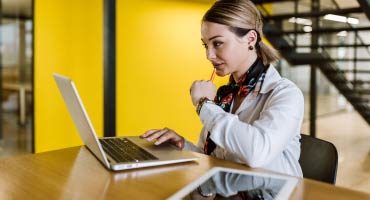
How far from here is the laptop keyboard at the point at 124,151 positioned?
105 centimetres

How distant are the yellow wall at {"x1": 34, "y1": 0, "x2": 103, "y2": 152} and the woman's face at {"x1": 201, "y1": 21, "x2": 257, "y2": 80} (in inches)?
75.8

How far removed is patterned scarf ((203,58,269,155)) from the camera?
1.33 meters

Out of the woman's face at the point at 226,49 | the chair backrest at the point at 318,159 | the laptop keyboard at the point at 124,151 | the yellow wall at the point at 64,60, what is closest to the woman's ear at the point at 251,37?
the woman's face at the point at 226,49

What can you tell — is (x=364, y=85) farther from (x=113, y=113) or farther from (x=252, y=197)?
(x=252, y=197)

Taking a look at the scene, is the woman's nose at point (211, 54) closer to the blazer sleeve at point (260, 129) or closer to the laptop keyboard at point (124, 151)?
the blazer sleeve at point (260, 129)

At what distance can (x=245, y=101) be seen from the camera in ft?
4.34

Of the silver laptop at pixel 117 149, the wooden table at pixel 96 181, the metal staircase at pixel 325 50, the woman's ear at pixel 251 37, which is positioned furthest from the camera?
the metal staircase at pixel 325 50

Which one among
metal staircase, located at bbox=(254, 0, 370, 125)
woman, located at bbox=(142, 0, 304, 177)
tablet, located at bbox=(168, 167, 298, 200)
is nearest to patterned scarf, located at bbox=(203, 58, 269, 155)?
woman, located at bbox=(142, 0, 304, 177)

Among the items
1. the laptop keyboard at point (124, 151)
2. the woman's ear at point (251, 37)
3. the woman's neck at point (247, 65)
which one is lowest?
the laptop keyboard at point (124, 151)

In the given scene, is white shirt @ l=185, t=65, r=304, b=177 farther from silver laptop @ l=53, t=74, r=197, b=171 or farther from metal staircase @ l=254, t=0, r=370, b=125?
metal staircase @ l=254, t=0, r=370, b=125

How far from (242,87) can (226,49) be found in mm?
142

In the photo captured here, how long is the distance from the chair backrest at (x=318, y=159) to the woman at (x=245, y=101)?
64 millimetres

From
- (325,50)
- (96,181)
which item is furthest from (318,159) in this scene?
(325,50)

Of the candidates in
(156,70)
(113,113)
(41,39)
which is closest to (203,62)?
(156,70)
